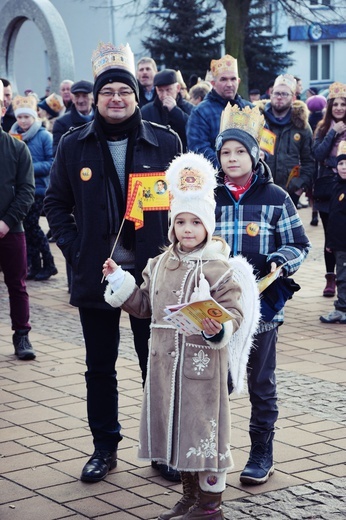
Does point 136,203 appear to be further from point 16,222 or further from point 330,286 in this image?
point 330,286

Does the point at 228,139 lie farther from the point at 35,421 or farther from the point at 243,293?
the point at 35,421

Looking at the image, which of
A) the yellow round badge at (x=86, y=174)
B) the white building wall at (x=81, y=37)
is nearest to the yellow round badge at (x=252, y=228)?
the yellow round badge at (x=86, y=174)

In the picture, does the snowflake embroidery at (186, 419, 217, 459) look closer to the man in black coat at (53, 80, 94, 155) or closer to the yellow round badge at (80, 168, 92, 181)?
the yellow round badge at (80, 168, 92, 181)

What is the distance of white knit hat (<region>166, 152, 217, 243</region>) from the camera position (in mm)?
4516

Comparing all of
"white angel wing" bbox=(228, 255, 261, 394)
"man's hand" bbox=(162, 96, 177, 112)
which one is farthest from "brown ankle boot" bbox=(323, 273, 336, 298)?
"white angel wing" bbox=(228, 255, 261, 394)

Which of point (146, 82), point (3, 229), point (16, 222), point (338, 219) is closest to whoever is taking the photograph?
point (3, 229)

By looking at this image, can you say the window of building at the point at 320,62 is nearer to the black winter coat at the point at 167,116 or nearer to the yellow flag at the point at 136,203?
the black winter coat at the point at 167,116

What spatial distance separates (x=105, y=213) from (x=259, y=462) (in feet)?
4.74

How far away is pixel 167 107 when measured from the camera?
36.9 ft

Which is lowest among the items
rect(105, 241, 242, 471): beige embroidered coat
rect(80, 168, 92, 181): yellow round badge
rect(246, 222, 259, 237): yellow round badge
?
rect(105, 241, 242, 471): beige embroidered coat

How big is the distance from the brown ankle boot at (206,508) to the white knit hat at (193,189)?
111 cm

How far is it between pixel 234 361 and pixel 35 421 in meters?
1.97

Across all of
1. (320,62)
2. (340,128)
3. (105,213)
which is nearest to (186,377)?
(105,213)

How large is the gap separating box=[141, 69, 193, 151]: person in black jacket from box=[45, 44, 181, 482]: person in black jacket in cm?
590
